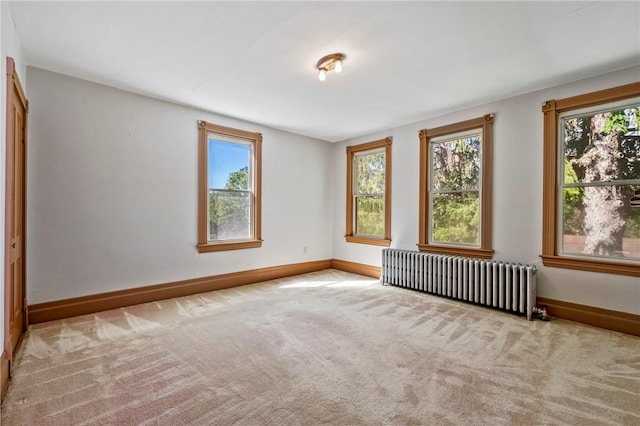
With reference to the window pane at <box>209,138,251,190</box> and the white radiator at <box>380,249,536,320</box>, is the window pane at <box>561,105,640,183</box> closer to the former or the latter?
the white radiator at <box>380,249,536,320</box>

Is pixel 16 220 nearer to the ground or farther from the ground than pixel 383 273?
farther from the ground

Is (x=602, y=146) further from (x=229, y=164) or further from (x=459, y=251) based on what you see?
(x=229, y=164)

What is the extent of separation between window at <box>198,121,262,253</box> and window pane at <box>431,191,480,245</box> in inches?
109

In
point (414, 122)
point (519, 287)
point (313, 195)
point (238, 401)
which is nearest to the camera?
point (238, 401)

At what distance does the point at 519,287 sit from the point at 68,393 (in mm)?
4059

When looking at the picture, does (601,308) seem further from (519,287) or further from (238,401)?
(238,401)

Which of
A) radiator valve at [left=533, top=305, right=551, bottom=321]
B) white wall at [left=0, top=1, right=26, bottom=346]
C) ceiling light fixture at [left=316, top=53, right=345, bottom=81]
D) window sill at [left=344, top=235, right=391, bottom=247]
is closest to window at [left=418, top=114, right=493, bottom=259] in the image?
window sill at [left=344, top=235, right=391, bottom=247]

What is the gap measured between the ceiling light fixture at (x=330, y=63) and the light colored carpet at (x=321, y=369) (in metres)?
2.48

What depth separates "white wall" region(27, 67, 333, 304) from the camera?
119 inches

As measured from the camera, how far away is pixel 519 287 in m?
3.31

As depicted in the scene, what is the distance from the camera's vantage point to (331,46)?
8.38 feet

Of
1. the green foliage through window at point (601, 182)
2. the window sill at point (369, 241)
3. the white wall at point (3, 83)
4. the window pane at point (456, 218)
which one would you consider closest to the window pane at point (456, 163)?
the window pane at point (456, 218)

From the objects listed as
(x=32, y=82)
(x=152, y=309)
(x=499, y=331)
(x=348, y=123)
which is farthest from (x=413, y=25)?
(x=152, y=309)

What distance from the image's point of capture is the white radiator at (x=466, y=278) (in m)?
3.31
